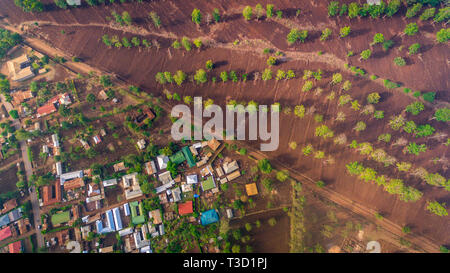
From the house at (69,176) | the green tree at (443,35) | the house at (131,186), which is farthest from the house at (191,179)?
the green tree at (443,35)

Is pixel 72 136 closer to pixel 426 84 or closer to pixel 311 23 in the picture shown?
pixel 311 23

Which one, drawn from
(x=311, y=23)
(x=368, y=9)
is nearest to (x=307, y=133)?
(x=311, y=23)

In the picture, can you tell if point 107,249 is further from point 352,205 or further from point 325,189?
point 352,205

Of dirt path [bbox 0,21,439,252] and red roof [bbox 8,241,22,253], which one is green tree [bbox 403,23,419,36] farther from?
red roof [bbox 8,241,22,253]

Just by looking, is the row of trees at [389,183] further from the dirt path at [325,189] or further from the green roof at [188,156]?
the green roof at [188,156]

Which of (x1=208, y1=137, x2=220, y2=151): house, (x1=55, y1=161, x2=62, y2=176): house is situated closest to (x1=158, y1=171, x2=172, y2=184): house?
(x1=208, y1=137, x2=220, y2=151): house
